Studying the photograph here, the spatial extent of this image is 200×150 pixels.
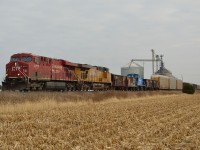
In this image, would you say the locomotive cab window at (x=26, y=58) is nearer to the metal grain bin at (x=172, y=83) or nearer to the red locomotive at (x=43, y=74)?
the red locomotive at (x=43, y=74)

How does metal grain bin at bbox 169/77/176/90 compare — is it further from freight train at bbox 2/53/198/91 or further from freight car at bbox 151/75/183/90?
freight train at bbox 2/53/198/91

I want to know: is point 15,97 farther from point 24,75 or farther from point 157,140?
point 157,140

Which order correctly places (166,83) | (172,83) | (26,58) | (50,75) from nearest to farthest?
1. (26,58)
2. (50,75)
3. (166,83)
4. (172,83)

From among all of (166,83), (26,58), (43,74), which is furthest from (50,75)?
(166,83)

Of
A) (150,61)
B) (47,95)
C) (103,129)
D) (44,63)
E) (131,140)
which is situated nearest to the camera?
Result: (131,140)

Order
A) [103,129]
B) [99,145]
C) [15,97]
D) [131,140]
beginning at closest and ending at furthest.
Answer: [99,145]
[131,140]
[103,129]
[15,97]

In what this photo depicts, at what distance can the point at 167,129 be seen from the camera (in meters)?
12.0

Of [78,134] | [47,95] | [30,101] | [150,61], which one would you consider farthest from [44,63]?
[150,61]

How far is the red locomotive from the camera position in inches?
1150

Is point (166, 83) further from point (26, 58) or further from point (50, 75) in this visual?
point (26, 58)

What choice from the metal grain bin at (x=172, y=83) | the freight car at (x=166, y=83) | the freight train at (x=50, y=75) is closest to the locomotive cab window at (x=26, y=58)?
the freight train at (x=50, y=75)

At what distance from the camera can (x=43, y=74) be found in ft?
102

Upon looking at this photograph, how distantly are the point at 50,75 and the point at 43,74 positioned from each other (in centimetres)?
127

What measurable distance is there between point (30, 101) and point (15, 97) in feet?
3.04
